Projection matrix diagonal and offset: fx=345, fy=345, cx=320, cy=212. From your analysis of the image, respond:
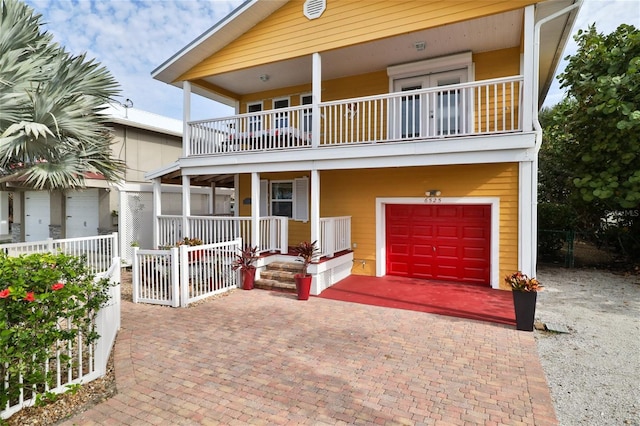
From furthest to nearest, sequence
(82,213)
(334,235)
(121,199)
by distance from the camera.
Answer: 1. (82,213)
2. (121,199)
3. (334,235)

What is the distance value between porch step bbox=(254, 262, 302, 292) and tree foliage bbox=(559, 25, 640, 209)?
27.6ft

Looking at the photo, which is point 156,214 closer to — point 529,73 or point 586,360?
point 529,73

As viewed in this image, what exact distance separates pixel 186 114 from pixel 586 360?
10.6 metres

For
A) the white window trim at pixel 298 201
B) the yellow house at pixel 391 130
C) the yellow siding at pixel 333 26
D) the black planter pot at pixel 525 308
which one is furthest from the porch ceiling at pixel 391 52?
the black planter pot at pixel 525 308

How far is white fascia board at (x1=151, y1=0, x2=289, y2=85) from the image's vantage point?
29.5 feet

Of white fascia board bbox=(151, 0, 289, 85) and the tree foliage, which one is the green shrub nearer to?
the tree foliage

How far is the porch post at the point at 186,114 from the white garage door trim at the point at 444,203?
582cm

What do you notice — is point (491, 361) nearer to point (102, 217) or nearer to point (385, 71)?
point (385, 71)

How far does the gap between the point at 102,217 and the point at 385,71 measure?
11.1 metres

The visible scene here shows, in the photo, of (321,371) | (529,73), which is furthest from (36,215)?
(529,73)

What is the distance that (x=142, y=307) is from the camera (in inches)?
276

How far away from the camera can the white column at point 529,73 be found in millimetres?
6469

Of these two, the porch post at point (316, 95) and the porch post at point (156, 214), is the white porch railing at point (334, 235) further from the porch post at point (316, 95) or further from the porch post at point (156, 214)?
the porch post at point (156, 214)

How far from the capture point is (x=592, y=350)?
5016mm
